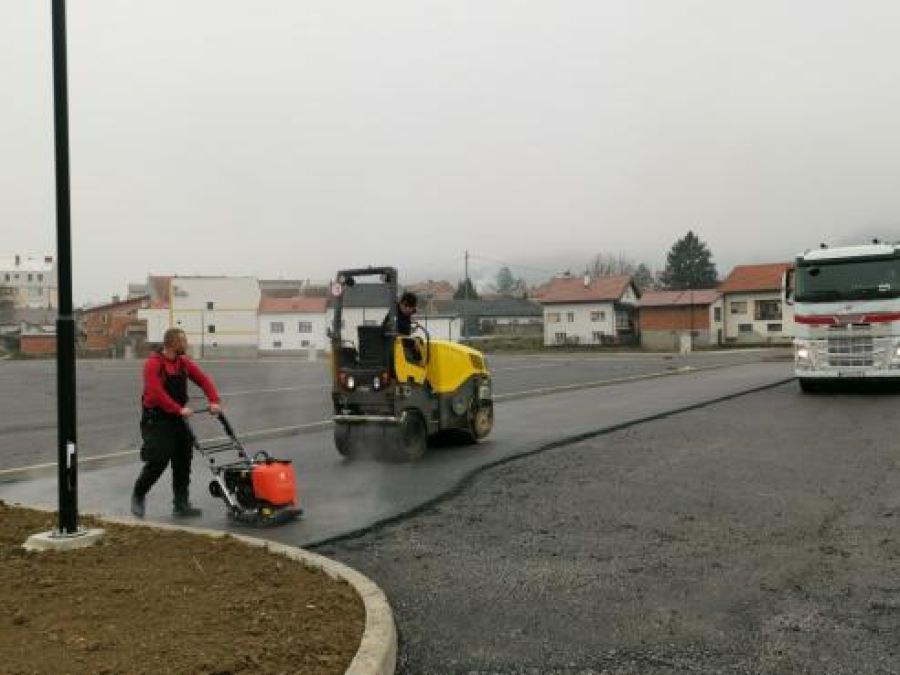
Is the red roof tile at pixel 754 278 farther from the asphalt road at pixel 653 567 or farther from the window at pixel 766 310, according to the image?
the asphalt road at pixel 653 567

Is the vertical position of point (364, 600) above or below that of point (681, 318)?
below

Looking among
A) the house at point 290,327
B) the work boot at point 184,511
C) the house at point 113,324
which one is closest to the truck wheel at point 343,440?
the work boot at point 184,511

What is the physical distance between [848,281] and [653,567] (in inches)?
561

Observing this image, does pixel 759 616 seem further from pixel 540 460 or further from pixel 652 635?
pixel 540 460

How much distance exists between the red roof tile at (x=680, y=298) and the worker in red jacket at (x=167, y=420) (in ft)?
249

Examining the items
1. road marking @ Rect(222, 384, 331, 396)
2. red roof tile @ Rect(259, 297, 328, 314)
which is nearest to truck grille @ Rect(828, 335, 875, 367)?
road marking @ Rect(222, 384, 331, 396)

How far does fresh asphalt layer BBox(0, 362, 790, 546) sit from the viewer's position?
293 inches

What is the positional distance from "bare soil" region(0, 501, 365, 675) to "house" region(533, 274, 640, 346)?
80.6 metres

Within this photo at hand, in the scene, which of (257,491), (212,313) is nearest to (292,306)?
(212,313)

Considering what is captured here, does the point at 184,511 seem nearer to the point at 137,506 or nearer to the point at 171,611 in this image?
the point at 137,506

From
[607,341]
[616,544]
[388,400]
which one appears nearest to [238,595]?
[616,544]

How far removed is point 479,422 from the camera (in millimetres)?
12211

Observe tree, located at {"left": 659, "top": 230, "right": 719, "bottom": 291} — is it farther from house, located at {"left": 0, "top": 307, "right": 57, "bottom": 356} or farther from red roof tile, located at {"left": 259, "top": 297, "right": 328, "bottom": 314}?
house, located at {"left": 0, "top": 307, "right": 57, "bottom": 356}

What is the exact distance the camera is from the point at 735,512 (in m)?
7.37
